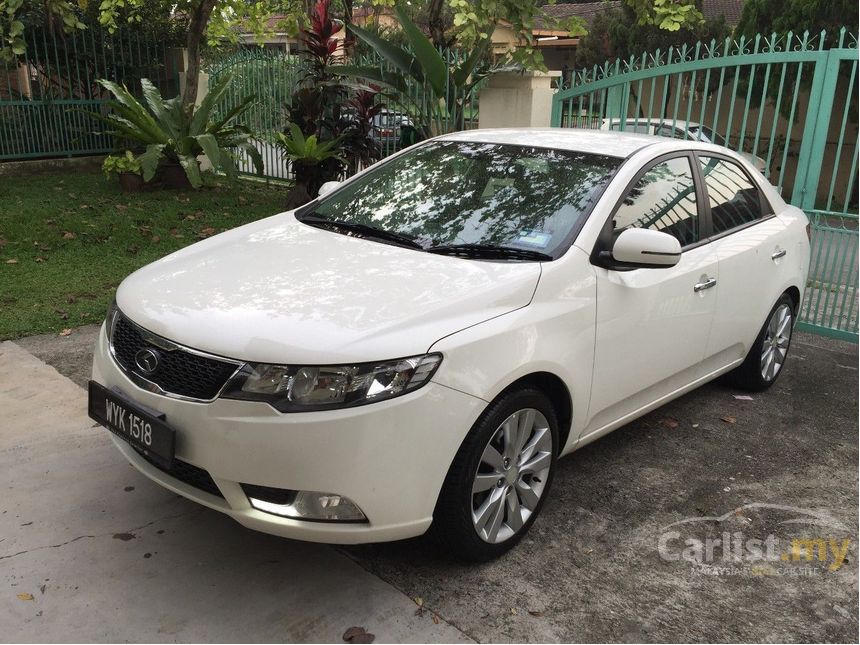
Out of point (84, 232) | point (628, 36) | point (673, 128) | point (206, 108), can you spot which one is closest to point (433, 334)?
point (673, 128)

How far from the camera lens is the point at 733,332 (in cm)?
457

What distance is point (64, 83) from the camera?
476 inches

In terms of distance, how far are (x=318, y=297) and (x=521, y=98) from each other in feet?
19.6

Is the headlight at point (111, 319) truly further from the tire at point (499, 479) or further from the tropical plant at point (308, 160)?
the tropical plant at point (308, 160)

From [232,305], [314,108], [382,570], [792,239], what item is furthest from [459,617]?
[314,108]

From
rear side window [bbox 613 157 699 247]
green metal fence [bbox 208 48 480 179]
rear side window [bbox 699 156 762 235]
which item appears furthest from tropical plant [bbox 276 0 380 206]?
rear side window [bbox 613 157 699 247]

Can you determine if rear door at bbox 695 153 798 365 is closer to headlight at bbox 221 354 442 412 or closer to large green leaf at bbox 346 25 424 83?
headlight at bbox 221 354 442 412

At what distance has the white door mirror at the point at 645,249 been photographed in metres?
3.40

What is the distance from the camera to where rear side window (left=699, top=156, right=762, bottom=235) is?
14.5ft

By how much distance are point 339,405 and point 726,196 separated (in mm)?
2925

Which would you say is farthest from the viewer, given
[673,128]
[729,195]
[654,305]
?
[673,128]

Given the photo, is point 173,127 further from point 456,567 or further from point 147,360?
point 456,567

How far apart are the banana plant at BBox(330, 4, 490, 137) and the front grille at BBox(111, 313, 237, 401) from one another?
591 cm

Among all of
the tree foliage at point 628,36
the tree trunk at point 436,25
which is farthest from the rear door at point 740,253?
the tree foliage at point 628,36
